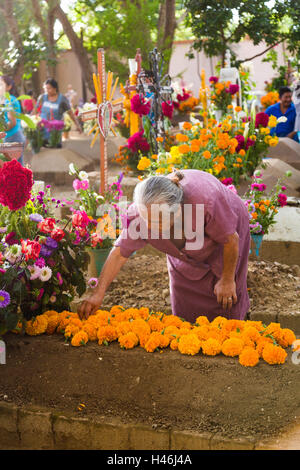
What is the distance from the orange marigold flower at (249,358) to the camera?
7.47 feet

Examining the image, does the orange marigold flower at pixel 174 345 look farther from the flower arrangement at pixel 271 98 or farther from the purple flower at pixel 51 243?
the flower arrangement at pixel 271 98

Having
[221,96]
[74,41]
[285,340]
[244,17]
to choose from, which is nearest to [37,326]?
[285,340]

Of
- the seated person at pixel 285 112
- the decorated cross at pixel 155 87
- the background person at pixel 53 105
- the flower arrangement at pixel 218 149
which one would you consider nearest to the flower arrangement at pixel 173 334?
the flower arrangement at pixel 218 149

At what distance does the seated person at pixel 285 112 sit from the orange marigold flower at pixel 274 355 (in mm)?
6059

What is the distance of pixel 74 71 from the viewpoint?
20.0m

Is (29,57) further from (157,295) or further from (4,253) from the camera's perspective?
(4,253)

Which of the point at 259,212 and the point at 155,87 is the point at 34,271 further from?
the point at 155,87

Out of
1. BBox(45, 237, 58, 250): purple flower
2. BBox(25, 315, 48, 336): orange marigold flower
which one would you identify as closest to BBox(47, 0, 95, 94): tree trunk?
BBox(45, 237, 58, 250): purple flower

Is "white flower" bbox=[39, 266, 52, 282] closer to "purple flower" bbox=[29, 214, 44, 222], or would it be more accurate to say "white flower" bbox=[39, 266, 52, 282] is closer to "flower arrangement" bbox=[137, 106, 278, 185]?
"purple flower" bbox=[29, 214, 44, 222]

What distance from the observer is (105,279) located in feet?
8.68

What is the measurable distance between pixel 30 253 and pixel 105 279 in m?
0.39

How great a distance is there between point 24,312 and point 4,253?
30 centimetres

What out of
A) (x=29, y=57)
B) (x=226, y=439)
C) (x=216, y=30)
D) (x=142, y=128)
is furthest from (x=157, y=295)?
(x=29, y=57)

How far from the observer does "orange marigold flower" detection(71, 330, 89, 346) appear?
2.48 meters
